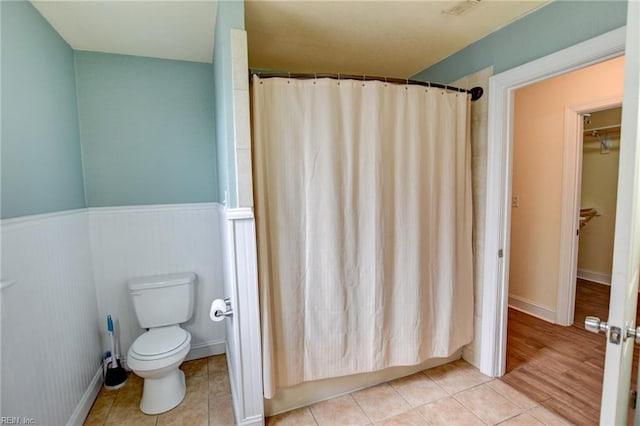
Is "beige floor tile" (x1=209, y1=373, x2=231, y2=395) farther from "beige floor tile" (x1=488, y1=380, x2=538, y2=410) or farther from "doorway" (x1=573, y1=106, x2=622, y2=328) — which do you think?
"doorway" (x1=573, y1=106, x2=622, y2=328)

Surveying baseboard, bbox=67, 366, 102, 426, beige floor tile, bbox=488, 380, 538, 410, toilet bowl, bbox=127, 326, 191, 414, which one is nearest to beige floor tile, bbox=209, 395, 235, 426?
toilet bowl, bbox=127, 326, 191, 414

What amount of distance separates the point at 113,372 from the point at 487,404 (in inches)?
97.9

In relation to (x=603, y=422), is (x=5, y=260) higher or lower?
higher

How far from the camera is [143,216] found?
7.34 feet

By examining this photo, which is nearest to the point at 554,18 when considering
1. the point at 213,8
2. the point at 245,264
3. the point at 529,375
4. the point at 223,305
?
the point at 213,8

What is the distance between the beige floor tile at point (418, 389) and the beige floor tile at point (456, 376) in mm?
52

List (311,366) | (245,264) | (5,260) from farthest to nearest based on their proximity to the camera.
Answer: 1. (311,366)
2. (245,264)
3. (5,260)

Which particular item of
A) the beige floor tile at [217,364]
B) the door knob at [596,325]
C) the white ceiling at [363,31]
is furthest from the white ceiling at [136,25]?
the beige floor tile at [217,364]

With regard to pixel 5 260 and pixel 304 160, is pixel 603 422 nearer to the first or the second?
pixel 304 160

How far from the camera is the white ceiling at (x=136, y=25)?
157cm

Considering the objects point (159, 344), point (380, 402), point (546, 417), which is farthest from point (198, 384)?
point (546, 417)

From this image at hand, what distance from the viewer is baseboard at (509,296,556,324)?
2.88m

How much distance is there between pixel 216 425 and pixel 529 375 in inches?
81.3

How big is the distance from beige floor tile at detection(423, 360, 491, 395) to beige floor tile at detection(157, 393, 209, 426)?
1.49m
